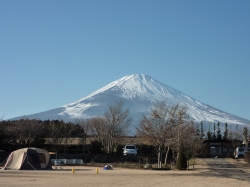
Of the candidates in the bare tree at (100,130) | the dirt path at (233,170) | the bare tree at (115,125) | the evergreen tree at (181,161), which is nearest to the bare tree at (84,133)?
the bare tree at (100,130)

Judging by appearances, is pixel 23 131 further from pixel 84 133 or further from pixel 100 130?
pixel 100 130

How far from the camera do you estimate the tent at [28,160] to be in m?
33.5

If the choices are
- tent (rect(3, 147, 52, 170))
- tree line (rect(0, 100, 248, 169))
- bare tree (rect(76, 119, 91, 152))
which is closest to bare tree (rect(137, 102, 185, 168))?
tree line (rect(0, 100, 248, 169))

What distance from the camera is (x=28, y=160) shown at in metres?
33.7

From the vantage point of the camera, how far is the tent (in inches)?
1318

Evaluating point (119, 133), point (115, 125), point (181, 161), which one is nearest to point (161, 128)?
point (181, 161)

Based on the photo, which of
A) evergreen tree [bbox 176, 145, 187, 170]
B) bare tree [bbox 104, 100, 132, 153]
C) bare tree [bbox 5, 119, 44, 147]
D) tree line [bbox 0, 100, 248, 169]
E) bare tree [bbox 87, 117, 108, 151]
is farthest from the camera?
bare tree [bbox 87, 117, 108, 151]

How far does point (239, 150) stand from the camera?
2036 inches

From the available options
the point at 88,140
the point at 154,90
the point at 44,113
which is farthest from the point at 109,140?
the point at 154,90

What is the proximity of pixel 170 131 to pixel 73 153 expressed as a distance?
50.8 feet

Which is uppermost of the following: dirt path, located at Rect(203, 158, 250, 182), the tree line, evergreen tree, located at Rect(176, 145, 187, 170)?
the tree line

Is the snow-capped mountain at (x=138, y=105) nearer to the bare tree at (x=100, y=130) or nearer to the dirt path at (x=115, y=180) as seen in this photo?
the bare tree at (x=100, y=130)

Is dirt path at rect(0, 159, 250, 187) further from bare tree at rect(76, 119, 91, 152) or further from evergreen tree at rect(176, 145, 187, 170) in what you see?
bare tree at rect(76, 119, 91, 152)

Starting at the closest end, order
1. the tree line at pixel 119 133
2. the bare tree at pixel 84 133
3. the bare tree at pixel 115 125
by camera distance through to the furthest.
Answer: the tree line at pixel 119 133 < the bare tree at pixel 115 125 < the bare tree at pixel 84 133
